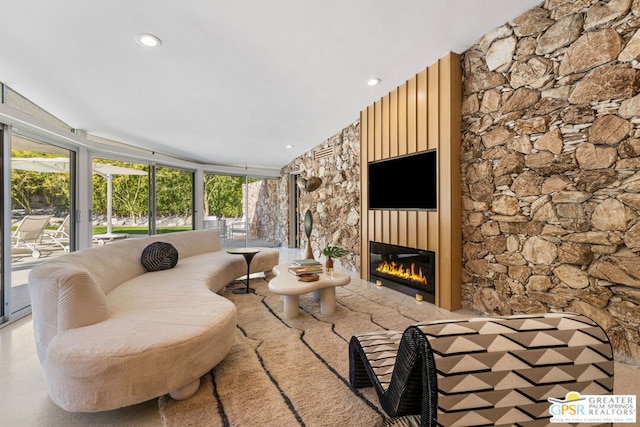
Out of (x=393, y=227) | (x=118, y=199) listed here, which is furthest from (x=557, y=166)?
(x=118, y=199)

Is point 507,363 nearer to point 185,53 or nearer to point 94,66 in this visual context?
point 185,53

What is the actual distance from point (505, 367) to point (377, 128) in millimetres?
3744

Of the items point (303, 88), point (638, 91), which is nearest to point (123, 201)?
point (303, 88)

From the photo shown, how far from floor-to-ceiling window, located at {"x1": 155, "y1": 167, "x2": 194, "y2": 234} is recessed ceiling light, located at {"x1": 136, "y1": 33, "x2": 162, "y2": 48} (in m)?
3.81

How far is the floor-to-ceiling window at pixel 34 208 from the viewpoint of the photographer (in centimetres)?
309

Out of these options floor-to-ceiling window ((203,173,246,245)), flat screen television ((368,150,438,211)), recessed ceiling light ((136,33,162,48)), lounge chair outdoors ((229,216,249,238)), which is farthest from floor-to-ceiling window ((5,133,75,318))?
flat screen television ((368,150,438,211))

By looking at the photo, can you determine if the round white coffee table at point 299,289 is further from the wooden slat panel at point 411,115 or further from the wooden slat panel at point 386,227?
the wooden slat panel at point 411,115

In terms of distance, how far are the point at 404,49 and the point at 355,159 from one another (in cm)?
212

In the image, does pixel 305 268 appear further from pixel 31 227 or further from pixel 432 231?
pixel 31 227

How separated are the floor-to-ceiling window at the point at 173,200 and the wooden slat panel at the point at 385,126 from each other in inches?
184

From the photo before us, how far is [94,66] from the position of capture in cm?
308

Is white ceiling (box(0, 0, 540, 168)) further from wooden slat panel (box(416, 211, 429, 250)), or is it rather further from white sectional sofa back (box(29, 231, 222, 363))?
white sectional sofa back (box(29, 231, 222, 363))

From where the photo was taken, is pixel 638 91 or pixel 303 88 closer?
pixel 638 91

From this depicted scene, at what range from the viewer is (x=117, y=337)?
61.7 inches
